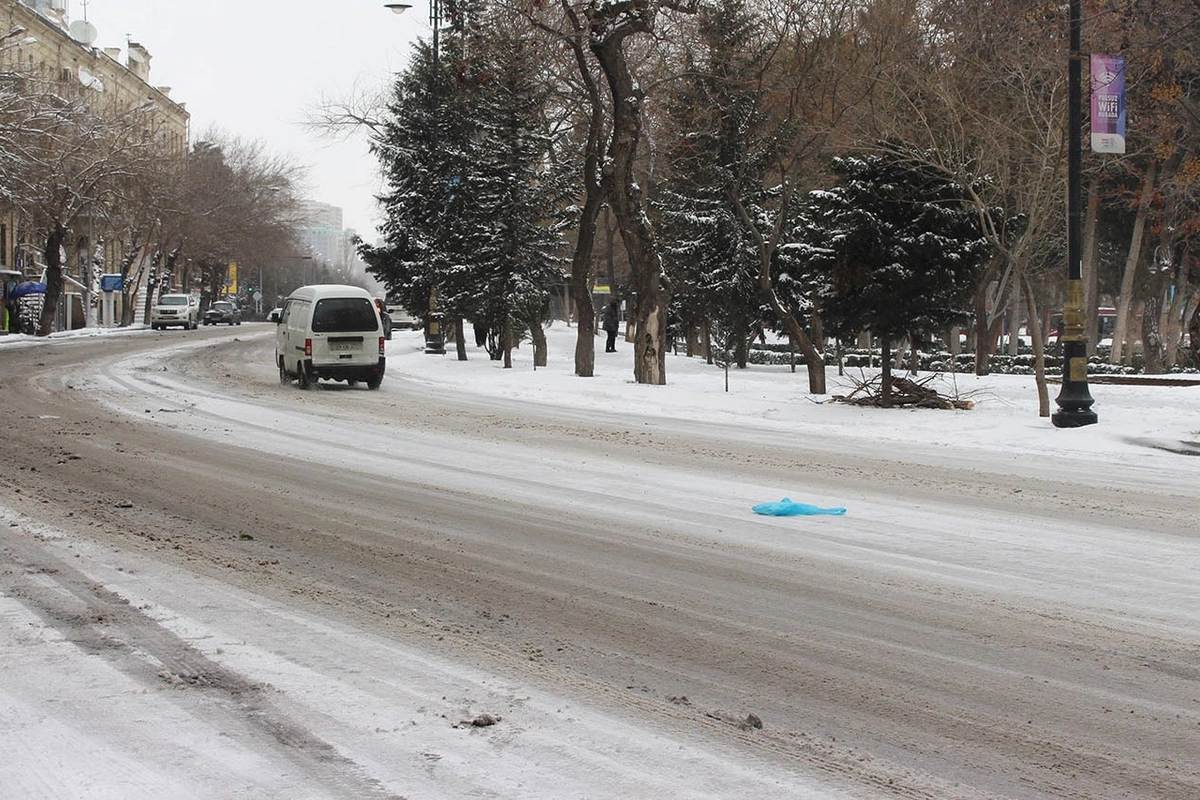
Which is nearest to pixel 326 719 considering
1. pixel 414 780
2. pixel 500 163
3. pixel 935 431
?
pixel 414 780

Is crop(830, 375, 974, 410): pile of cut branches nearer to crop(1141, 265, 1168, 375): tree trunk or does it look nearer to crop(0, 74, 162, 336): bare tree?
crop(1141, 265, 1168, 375): tree trunk

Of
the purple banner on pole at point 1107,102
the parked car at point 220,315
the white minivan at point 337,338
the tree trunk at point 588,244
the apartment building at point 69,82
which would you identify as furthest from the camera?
the parked car at point 220,315

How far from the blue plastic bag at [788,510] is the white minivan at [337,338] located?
16.2 m

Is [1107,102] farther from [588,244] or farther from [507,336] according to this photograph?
[507,336]

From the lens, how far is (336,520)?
9.37 meters

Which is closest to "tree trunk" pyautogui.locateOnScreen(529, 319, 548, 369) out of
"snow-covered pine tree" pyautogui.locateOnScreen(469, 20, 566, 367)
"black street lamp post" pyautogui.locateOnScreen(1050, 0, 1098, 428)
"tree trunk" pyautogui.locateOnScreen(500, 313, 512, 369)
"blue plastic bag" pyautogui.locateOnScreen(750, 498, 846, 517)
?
"snow-covered pine tree" pyautogui.locateOnScreen(469, 20, 566, 367)

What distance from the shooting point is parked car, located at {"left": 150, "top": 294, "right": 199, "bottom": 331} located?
230 ft

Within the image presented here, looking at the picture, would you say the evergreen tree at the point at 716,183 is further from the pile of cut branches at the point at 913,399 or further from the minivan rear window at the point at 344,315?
the minivan rear window at the point at 344,315

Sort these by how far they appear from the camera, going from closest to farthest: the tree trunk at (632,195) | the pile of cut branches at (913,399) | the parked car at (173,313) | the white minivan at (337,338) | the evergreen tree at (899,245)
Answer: the evergreen tree at (899,245), the pile of cut branches at (913,399), the tree trunk at (632,195), the white minivan at (337,338), the parked car at (173,313)

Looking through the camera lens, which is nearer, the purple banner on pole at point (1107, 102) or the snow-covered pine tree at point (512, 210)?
the purple banner on pole at point (1107, 102)

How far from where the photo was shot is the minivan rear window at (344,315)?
25.0 m

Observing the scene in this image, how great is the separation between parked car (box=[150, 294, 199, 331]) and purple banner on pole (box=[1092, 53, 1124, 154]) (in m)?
60.9

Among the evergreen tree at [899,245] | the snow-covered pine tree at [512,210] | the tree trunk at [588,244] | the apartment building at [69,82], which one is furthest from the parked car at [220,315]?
the evergreen tree at [899,245]

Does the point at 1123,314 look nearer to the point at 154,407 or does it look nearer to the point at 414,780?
the point at 154,407
